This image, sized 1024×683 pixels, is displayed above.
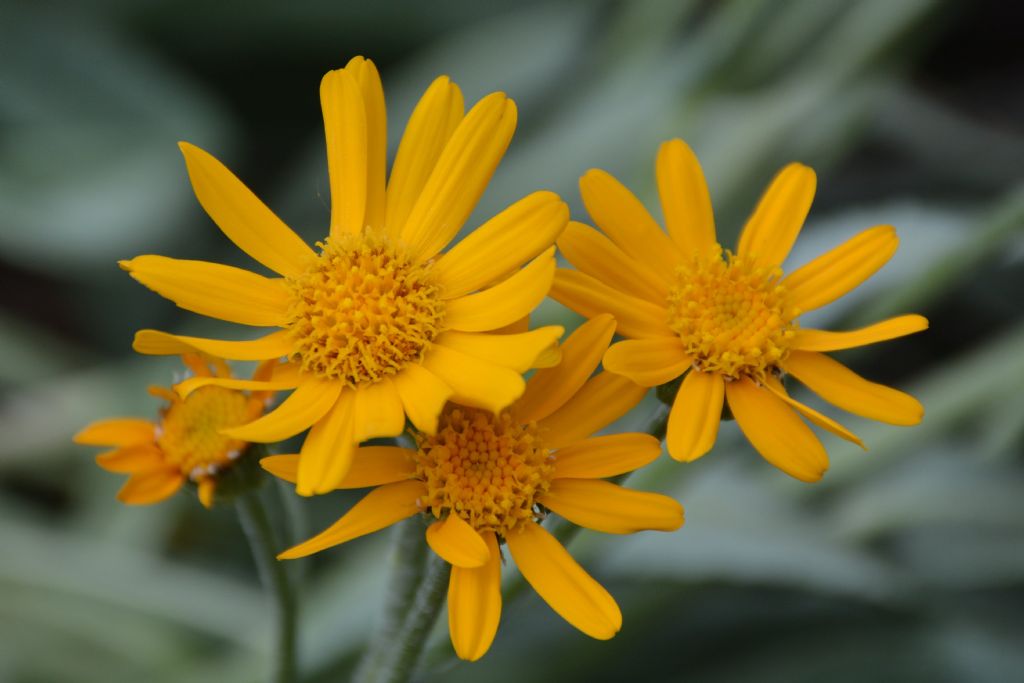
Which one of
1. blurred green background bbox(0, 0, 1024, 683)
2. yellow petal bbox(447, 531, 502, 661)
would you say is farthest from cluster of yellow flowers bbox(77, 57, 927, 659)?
blurred green background bbox(0, 0, 1024, 683)

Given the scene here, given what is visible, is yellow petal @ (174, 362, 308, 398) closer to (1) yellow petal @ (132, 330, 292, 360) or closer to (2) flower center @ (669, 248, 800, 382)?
(1) yellow petal @ (132, 330, 292, 360)

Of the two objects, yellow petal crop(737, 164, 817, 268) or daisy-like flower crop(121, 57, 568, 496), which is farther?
yellow petal crop(737, 164, 817, 268)

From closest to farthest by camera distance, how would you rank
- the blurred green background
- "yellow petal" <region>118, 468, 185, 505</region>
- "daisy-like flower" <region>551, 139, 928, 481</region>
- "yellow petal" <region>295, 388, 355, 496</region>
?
"yellow petal" <region>295, 388, 355, 496</region>
"daisy-like flower" <region>551, 139, 928, 481</region>
"yellow petal" <region>118, 468, 185, 505</region>
the blurred green background

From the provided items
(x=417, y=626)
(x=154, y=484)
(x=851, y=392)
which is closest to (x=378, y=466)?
(x=417, y=626)

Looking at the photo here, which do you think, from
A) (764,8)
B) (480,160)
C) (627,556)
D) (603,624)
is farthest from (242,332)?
(603,624)

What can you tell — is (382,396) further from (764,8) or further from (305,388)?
(764,8)
